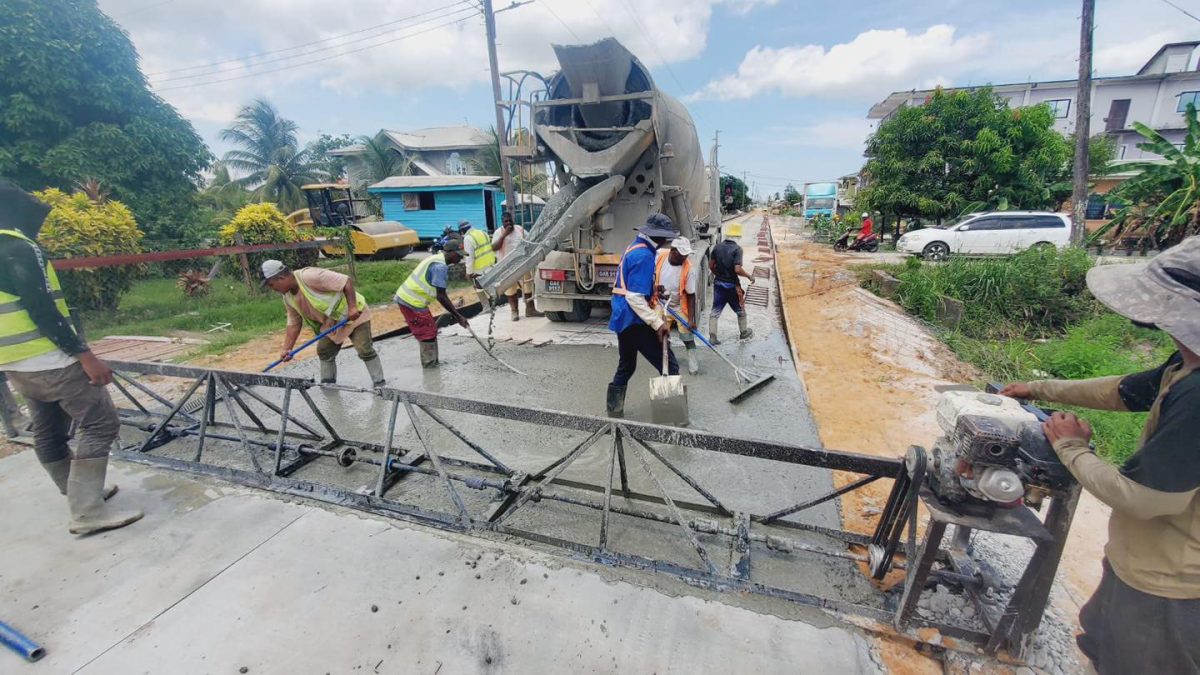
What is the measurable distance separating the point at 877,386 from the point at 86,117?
17848mm

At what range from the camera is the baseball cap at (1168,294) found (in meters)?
1.25

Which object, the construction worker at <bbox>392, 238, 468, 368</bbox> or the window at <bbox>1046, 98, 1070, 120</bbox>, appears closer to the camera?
the construction worker at <bbox>392, 238, 468, 368</bbox>

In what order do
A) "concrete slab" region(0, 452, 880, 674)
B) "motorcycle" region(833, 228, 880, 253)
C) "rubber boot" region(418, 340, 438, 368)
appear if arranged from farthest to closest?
"motorcycle" region(833, 228, 880, 253) → "rubber boot" region(418, 340, 438, 368) → "concrete slab" region(0, 452, 880, 674)

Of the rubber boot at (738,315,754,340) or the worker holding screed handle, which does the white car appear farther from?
the worker holding screed handle

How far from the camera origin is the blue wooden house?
17.9m

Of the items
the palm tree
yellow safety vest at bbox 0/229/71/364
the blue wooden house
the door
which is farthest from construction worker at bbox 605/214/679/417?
the door

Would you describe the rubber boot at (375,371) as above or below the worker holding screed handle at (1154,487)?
below

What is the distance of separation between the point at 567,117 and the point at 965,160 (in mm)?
14634

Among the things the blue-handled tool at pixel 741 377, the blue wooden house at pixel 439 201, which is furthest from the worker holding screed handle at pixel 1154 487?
the blue wooden house at pixel 439 201

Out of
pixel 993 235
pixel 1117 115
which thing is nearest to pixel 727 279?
pixel 993 235

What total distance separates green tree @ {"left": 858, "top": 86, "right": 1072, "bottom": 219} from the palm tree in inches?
941

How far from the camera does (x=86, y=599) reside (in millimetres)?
2188

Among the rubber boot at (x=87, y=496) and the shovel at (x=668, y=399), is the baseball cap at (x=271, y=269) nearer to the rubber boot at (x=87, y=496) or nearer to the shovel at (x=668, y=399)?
the rubber boot at (x=87, y=496)

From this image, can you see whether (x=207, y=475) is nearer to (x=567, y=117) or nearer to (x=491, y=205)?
(x=567, y=117)
